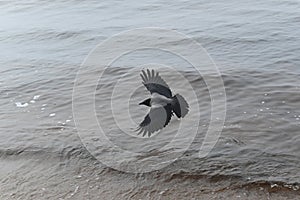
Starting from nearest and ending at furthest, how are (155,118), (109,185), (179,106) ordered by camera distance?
(109,185) → (155,118) → (179,106)

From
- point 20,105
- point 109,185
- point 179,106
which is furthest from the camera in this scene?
point 20,105

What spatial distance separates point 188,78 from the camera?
8547 millimetres

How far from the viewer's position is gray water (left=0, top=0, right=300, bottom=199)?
5.50 meters

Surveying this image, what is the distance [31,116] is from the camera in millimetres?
7133

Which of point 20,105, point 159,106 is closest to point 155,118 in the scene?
point 159,106

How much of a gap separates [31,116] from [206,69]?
137 inches

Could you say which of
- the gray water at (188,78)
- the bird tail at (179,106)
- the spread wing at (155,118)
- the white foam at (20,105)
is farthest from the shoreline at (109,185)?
the white foam at (20,105)

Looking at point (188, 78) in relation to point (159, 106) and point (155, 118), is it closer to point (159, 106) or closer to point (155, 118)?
point (155, 118)

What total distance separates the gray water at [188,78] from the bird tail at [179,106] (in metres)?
0.35

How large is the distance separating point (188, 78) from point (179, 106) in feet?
8.89

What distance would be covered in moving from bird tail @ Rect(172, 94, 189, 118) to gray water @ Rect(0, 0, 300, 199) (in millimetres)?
347

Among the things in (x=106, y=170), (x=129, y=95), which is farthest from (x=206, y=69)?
(x=106, y=170)

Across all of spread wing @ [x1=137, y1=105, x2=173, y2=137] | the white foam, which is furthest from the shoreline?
the white foam

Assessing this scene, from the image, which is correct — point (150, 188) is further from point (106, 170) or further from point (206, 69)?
point (206, 69)
